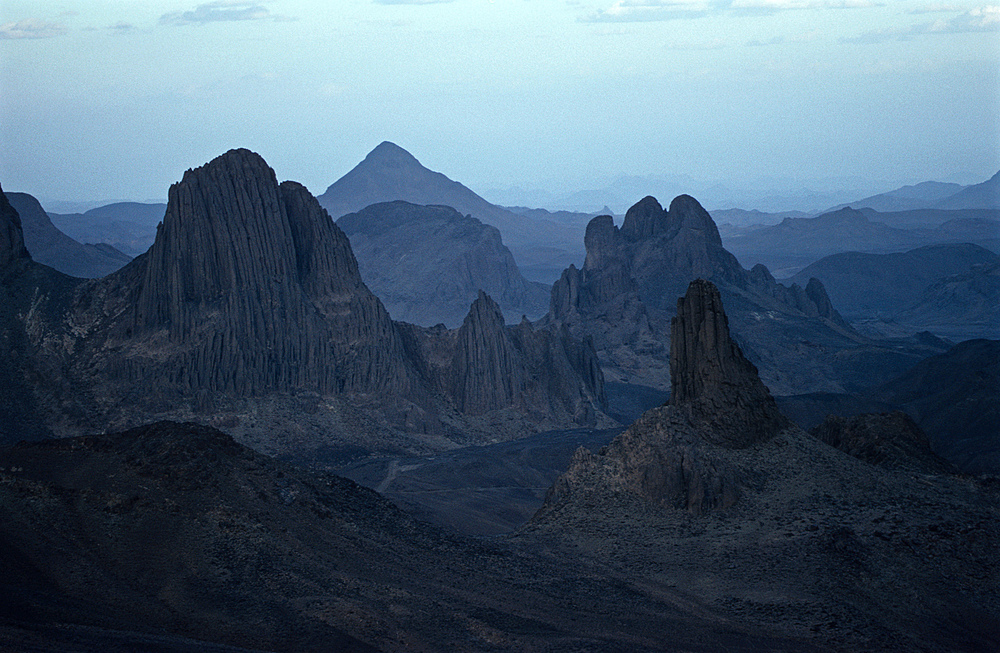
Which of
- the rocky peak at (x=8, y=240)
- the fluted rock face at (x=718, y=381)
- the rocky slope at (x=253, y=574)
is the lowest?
the rocky slope at (x=253, y=574)

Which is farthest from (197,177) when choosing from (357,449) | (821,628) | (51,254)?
(51,254)

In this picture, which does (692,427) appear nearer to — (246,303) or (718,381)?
(718,381)

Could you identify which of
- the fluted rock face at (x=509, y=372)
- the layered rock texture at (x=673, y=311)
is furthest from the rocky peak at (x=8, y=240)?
the layered rock texture at (x=673, y=311)

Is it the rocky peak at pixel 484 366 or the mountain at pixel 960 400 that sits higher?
the rocky peak at pixel 484 366

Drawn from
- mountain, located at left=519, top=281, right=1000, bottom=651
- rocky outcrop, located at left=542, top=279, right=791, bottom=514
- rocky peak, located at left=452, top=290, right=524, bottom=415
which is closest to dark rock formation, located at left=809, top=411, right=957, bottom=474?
mountain, located at left=519, top=281, right=1000, bottom=651

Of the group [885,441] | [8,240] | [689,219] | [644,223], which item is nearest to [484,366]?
[8,240]

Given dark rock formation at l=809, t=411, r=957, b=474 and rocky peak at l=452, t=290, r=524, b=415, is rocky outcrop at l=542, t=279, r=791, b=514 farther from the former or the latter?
rocky peak at l=452, t=290, r=524, b=415

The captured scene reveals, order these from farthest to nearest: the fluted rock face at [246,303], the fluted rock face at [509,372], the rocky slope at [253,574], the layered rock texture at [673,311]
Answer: the layered rock texture at [673,311] < the fluted rock face at [509,372] < the fluted rock face at [246,303] < the rocky slope at [253,574]

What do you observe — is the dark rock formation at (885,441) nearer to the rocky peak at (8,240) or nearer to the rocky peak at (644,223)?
the rocky peak at (8,240)
